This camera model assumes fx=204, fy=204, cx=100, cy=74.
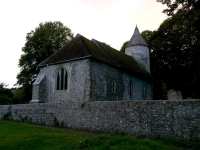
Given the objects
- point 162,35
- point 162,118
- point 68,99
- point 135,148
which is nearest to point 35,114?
point 68,99

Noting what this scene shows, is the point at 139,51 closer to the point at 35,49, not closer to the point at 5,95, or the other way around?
the point at 35,49

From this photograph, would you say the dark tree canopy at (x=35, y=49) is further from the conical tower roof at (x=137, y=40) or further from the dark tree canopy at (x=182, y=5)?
the dark tree canopy at (x=182, y=5)

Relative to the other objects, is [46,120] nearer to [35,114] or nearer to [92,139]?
[35,114]

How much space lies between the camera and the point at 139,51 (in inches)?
1351

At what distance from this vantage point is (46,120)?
1792cm

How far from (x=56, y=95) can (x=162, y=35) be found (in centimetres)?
1811

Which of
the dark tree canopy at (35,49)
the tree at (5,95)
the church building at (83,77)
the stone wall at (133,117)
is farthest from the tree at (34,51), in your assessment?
the stone wall at (133,117)

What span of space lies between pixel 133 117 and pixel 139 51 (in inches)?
924

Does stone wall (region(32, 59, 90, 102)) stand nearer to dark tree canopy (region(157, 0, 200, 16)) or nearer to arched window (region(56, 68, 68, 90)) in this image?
arched window (region(56, 68, 68, 90))

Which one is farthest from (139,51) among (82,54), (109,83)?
(82,54)

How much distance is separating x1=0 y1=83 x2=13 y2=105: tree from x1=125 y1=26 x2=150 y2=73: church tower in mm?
21968

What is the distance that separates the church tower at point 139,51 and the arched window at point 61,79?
15302 millimetres

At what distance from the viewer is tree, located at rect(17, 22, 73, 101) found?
113ft

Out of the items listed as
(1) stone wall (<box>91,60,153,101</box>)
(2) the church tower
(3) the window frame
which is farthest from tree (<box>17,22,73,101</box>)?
(1) stone wall (<box>91,60,153,101</box>)
